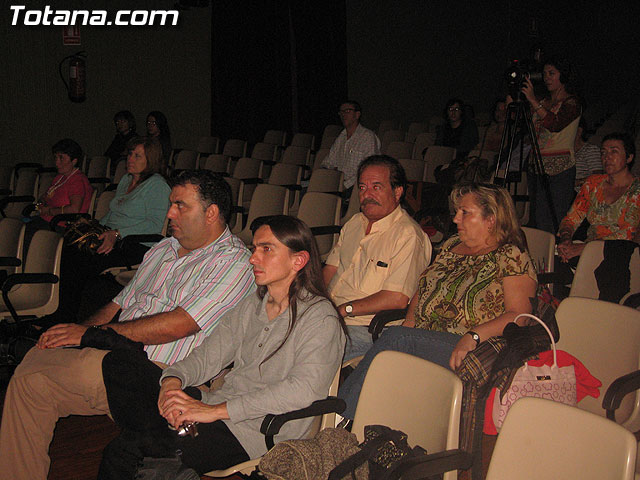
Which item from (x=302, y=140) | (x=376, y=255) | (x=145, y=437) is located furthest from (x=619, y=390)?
(x=302, y=140)

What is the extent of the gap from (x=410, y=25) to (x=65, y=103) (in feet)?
20.9

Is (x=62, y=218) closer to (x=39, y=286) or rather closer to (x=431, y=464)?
(x=39, y=286)

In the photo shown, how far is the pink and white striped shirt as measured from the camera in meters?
2.52

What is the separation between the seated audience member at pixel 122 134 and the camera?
24.0ft

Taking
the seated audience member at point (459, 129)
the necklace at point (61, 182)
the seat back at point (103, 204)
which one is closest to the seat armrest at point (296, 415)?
the seat back at point (103, 204)

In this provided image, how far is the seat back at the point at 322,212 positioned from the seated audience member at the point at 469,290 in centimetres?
181

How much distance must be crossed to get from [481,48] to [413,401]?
40.1 feet

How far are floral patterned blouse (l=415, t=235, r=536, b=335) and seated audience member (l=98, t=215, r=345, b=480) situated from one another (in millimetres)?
671

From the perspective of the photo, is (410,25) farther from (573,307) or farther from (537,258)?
(573,307)

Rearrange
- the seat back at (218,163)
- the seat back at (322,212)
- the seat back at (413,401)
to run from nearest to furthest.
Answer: the seat back at (413,401) < the seat back at (322,212) < the seat back at (218,163)

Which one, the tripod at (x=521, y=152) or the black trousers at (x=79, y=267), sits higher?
the tripod at (x=521, y=152)

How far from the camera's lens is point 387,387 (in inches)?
74.7

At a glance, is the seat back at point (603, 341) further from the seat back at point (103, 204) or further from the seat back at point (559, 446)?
the seat back at point (103, 204)

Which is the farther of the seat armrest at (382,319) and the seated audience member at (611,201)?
the seated audience member at (611,201)
